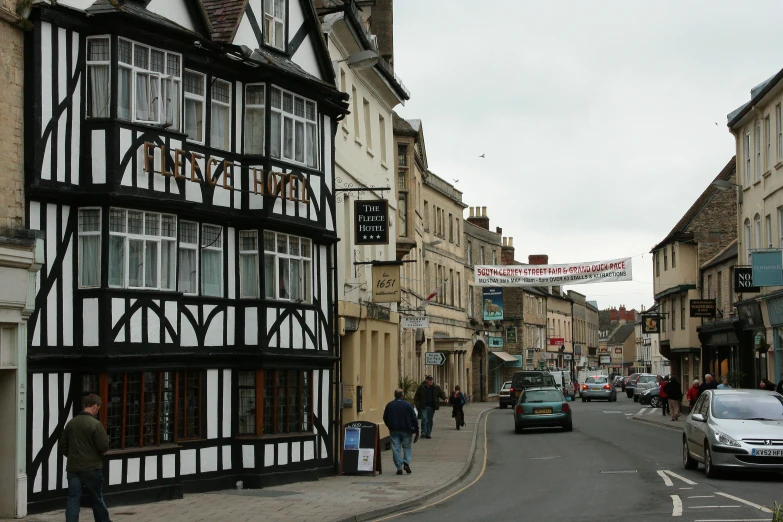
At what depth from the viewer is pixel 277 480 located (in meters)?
21.2

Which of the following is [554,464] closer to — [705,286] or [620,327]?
[705,286]

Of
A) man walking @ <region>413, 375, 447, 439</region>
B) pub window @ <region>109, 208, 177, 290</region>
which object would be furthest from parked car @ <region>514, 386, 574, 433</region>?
pub window @ <region>109, 208, 177, 290</region>

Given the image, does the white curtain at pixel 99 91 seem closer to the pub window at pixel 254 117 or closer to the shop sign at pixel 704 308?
the pub window at pixel 254 117

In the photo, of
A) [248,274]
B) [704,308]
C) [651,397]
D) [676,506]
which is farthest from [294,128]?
[651,397]

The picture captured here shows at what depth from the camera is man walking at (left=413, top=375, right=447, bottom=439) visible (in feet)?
111

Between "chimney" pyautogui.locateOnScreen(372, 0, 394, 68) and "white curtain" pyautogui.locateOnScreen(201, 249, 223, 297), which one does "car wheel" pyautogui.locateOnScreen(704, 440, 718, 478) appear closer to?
"white curtain" pyautogui.locateOnScreen(201, 249, 223, 297)

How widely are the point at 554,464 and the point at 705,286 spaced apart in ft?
90.7

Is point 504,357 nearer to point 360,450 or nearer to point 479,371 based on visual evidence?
point 479,371

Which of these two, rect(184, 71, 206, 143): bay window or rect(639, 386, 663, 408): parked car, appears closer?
rect(184, 71, 206, 143): bay window

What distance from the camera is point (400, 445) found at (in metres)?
22.9

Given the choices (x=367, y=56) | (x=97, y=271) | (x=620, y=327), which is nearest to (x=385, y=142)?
(x=367, y=56)

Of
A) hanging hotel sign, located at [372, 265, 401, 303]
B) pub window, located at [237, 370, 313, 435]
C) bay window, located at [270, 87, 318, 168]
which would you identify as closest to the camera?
pub window, located at [237, 370, 313, 435]


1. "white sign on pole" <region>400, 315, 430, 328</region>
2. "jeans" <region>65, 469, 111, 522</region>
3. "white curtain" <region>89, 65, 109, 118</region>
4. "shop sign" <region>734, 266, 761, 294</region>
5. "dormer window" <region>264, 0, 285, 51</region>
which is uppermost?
"dormer window" <region>264, 0, 285, 51</region>

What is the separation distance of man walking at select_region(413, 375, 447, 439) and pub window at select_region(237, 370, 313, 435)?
11.4 metres
